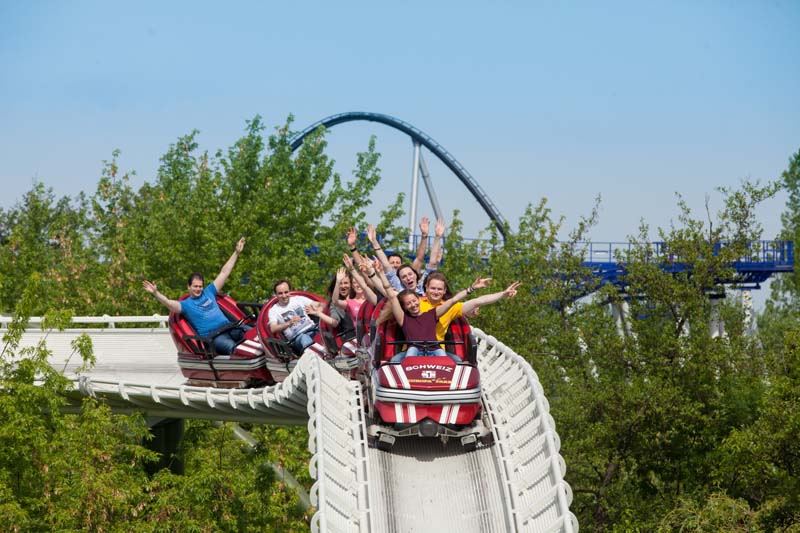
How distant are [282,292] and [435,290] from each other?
11.1ft

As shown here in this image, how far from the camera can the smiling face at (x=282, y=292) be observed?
14.2 metres

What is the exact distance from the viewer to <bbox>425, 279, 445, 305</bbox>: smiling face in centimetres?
1144

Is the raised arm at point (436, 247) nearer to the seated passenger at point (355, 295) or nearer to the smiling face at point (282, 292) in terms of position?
the seated passenger at point (355, 295)

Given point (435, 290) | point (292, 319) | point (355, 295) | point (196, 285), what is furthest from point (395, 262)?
point (196, 285)

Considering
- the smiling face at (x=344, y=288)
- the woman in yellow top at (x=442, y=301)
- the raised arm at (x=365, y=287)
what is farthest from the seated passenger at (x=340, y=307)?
the woman in yellow top at (x=442, y=301)

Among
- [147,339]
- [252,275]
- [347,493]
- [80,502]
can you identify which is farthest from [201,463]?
[347,493]

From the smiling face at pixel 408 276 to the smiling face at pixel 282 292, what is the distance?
7.03 ft

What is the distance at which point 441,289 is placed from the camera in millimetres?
11500

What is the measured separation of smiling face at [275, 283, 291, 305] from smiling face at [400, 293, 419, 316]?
324 cm

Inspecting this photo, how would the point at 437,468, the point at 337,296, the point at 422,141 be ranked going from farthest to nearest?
the point at 422,141 < the point at 337,296 < the point at 437,468

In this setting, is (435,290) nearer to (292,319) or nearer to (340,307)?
(340,307)

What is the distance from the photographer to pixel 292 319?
1422cm

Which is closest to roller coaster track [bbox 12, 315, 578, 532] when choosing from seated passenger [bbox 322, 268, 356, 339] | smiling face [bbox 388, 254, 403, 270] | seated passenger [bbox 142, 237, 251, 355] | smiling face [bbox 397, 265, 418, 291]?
seated passenger [bbox 322, 268, 356, 339]

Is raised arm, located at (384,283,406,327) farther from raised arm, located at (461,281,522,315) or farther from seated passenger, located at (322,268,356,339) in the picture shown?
seated passenger, located at (322,268,356,339)
